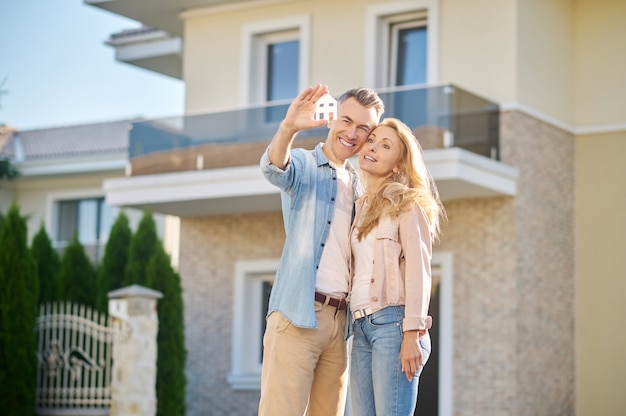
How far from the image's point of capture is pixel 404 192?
18.1 feet

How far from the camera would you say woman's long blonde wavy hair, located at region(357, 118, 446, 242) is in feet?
18.1

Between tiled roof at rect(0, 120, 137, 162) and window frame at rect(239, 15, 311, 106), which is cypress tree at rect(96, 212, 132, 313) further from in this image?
tiled roof at rect(0, 120, 137, 162)

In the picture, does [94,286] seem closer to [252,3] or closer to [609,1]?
[252,3]

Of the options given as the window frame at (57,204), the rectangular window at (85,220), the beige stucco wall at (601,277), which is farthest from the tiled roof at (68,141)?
the beige stucco wall at (601,277)

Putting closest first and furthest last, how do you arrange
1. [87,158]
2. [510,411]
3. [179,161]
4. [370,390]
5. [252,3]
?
[370,390] → [510,411] → [179,161] → [252,3] → [87,158]

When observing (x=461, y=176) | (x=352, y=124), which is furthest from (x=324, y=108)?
(x=461, y=176)

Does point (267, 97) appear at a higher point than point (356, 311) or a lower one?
higher

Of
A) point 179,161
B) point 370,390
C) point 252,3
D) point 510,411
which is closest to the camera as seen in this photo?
point 370,390

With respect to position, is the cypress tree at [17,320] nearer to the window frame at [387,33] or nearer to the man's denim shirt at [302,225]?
the window frame at [387,33]

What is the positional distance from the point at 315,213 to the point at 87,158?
20.0m

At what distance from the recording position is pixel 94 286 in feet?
55.5

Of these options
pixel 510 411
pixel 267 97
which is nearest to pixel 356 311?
pixel 510 411

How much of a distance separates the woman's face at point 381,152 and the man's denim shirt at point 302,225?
0.22 m

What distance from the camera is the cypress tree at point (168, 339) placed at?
50.7ft
